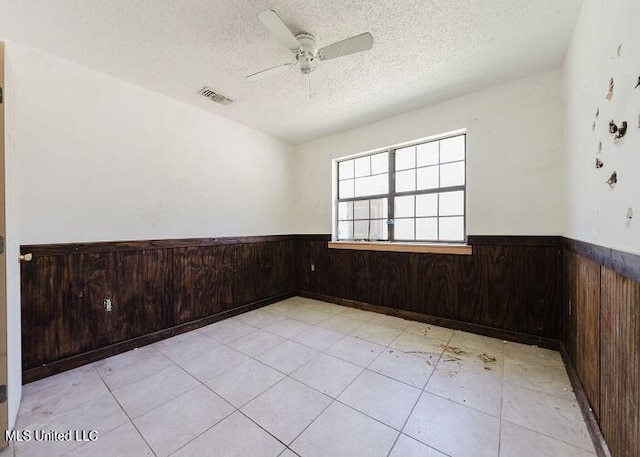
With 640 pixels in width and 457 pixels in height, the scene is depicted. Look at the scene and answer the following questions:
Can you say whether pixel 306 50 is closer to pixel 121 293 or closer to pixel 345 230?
pixel 345 230

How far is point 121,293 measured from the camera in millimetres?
2461

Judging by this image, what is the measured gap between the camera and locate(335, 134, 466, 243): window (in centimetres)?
299

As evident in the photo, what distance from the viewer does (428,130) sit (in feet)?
9.98

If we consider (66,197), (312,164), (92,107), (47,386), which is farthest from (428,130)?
(47,386)

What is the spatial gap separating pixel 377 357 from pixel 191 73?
3.24 m

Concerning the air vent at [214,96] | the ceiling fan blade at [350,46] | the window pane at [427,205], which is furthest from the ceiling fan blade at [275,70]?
the window pane at [427,205]

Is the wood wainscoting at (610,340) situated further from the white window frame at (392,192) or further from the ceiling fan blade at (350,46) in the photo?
the ceiling fan blade at (350,46)

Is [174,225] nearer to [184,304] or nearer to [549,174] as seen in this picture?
[184,304]

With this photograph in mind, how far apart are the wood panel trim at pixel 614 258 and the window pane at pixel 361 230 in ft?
7.76

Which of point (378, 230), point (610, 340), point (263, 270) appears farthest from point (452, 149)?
point (263, 270)

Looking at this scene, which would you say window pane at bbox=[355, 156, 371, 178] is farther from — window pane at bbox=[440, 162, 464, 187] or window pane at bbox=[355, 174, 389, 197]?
window pane at bbox=[440, 162, 464, 187]

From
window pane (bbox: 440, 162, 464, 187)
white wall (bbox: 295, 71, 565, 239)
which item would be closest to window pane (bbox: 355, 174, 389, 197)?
white wall (bbox: 295, 71, 565, 239)

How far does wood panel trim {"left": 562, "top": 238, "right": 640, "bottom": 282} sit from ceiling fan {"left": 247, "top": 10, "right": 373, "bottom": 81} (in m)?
1.80

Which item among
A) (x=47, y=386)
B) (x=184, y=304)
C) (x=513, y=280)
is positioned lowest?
(x=47, y=386)
